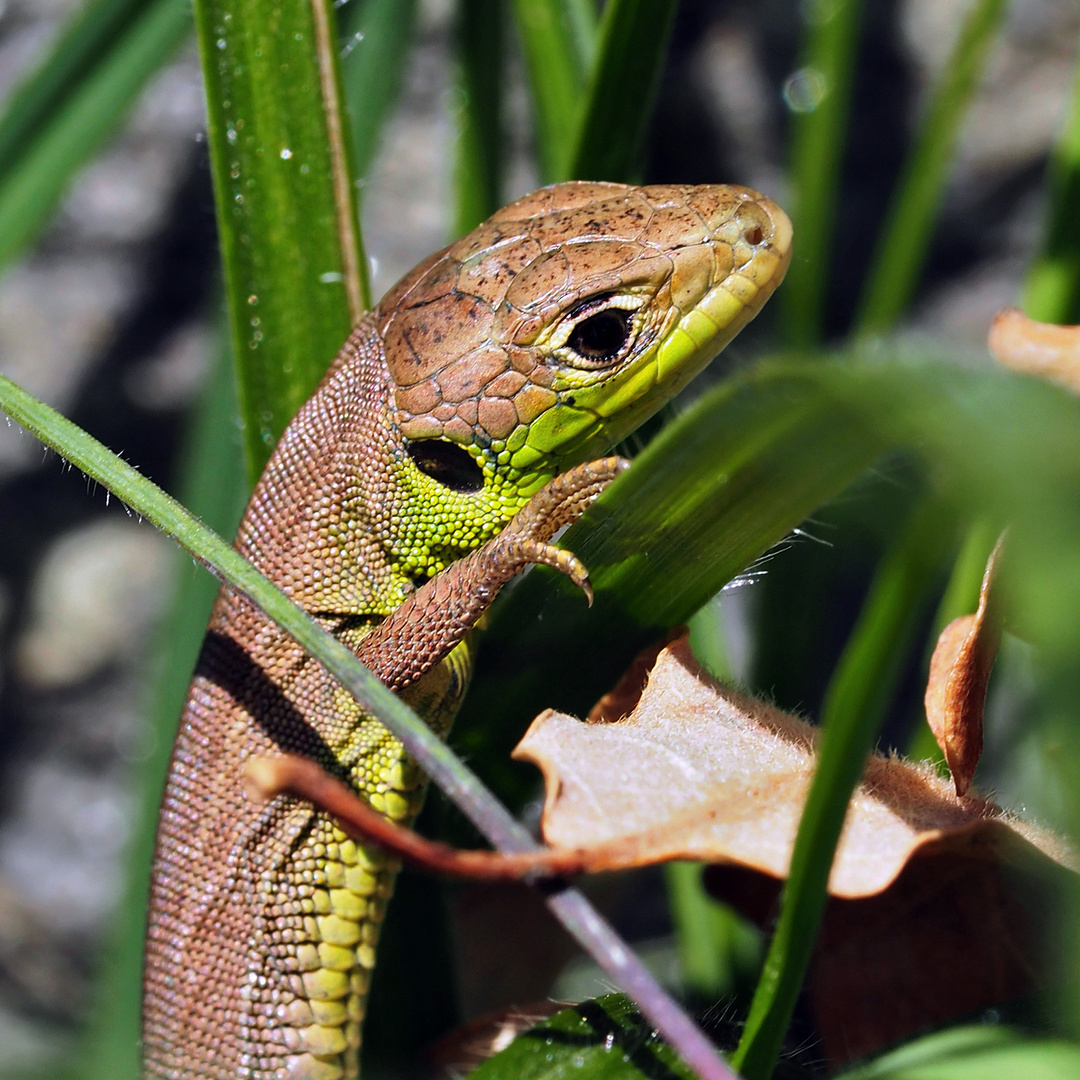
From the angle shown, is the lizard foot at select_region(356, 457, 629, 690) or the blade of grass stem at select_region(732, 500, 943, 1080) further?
the lizard foot at select_region(356, 457, 629, 690)

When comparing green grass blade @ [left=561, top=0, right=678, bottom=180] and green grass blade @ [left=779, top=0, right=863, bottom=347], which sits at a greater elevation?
green grass blade @ [left=779, top=0, right=863, bottom=347]

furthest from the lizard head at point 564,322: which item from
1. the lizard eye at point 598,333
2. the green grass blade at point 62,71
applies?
the green grass blade at point 62,71

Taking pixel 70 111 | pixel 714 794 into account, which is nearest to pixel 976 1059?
pixel 714 794

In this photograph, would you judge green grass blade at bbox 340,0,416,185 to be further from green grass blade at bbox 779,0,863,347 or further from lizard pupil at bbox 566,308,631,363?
green grass blade at bbox 779,0,863,347

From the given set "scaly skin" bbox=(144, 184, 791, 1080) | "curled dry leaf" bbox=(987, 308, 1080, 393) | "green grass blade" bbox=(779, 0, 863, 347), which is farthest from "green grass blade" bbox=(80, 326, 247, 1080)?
"curled dry leaf" bbox=(987, 308, 1080, 393)

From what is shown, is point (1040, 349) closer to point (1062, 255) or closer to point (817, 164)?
point (1062, 255)

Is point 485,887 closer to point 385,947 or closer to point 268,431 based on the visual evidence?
point 385,947
